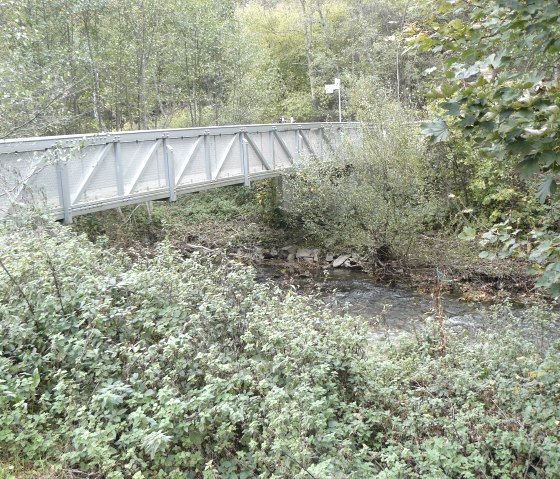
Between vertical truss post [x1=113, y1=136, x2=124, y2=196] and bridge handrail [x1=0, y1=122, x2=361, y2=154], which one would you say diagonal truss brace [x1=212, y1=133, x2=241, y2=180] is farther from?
vertical truss post [x1=113, y1=136, x2=124, y2=196]

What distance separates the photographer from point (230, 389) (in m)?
3.86

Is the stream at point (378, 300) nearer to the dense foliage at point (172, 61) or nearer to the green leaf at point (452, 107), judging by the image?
the dense foliage at point (172, 61)

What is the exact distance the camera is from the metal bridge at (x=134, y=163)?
22.4 feet

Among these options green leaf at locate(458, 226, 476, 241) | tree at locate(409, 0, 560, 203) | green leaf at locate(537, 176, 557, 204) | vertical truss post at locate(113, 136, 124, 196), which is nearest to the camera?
tree at locate(409, 0, 560, 203)

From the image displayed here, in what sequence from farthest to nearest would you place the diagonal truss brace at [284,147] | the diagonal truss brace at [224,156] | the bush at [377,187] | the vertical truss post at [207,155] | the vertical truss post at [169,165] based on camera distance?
the diagonal truss brace at [284,147] → the bush at [377,187] → the diagonal truss brace at [224,156] → the vertical truss post at [207,155] → the vertical truss post at [169,165]

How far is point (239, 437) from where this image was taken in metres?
3.83

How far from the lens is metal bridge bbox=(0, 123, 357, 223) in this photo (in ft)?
22.4

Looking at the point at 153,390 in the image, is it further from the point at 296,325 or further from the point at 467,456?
the point at 467,456

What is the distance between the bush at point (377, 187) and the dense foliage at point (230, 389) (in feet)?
25.8

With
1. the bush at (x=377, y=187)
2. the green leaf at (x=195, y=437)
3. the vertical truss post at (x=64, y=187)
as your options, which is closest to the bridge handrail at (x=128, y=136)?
the vertical truss post at (x=64, y=187)

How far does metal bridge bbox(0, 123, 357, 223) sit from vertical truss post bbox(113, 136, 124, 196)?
17 mm

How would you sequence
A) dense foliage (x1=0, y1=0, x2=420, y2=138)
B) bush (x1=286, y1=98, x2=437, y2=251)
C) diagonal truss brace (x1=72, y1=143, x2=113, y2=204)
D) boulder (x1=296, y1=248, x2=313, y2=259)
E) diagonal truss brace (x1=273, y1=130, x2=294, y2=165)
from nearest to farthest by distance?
diagonal truss brace (x1=72, y1=143, x2=113, y2=204) < bush (x1=286, y1=98, x2=437, y2=251) < dense foliage (x1=0, y1=0, x2=420, y2=138) < diagonal truss brace (x1=273, y1=130, x2=294, y2=165) < boulder (x1=296, y1=248, x2=313, y2=259)

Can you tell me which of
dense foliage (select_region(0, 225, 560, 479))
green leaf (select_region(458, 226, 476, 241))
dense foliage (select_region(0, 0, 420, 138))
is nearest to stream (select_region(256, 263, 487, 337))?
dense foliage (select_region(0, 225, 560, 479))

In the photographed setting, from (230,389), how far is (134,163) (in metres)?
6.80
